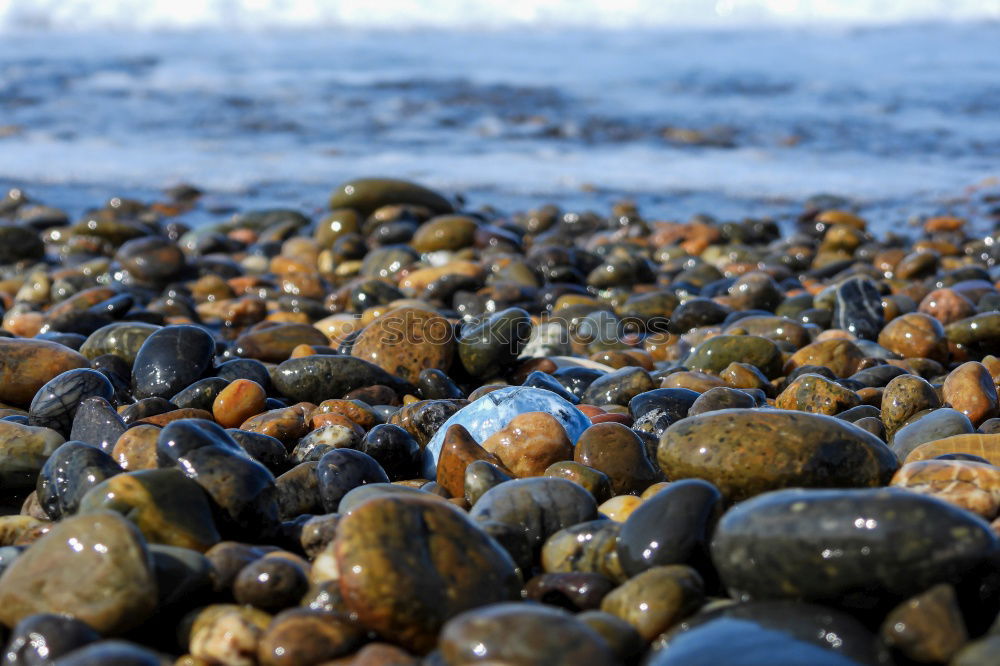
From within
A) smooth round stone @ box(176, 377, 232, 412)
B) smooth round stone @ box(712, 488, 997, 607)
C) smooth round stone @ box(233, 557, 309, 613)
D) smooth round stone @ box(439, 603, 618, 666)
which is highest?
smooth round stone @ box(712, 488, 997, 607)

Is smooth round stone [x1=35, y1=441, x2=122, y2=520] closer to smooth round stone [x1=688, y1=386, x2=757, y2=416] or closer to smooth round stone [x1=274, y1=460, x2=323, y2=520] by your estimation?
smooth round stone [x1=274, y1=460, x2=323, y2=520]

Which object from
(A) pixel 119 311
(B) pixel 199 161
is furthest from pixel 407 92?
(A) pixel 119 311

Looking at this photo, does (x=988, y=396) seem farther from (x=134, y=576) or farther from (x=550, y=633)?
(x=134, y=576)

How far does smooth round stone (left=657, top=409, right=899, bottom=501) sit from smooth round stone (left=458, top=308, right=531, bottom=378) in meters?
1.45

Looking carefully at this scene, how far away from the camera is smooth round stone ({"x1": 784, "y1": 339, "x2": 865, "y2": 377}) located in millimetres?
4215

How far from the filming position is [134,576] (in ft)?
6.80

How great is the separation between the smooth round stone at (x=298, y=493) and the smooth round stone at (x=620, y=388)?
4.29 ft

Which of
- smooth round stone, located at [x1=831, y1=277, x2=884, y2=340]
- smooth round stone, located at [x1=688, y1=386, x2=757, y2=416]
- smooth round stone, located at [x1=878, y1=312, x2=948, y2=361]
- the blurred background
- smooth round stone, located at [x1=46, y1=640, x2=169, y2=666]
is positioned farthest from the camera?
the blurred background

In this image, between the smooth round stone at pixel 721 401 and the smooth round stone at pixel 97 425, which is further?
the smooth round stone at pixel 721 401

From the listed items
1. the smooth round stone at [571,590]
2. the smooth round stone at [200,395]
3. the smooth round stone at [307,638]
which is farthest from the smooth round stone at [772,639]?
the smooth round stone at [200,395]

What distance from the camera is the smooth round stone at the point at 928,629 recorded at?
182 centimetres

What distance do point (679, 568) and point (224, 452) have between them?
46.6 inches

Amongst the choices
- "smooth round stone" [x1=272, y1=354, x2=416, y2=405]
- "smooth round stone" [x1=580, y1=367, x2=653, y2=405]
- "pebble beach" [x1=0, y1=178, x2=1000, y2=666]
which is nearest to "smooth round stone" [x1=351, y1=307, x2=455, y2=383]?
"pebble beach" [x1=0, y1=178, x2=1000, y2=666]

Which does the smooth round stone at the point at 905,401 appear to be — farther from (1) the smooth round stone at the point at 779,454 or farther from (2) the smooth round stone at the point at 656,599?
(2) the smooth round stone at the point at 656,599
